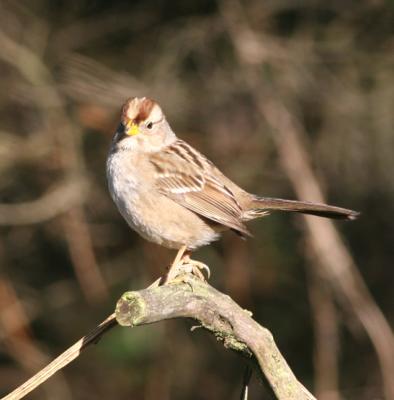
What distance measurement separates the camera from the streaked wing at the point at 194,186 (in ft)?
14.5

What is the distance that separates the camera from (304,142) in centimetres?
650

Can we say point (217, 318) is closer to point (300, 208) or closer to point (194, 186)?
point (300, 208)

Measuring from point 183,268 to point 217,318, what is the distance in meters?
0.81

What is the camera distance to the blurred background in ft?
20.3

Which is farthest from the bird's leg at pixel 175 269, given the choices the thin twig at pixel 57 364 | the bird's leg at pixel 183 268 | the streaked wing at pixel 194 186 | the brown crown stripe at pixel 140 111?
the thin twig at pixel 57 364

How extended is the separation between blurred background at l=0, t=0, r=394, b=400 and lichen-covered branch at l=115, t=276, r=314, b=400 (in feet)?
10.0

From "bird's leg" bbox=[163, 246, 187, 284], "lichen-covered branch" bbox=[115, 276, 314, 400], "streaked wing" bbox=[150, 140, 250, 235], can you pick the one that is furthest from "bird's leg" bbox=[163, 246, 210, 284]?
"lichen-covered branch" bbox=[115, 276, 314, 400]

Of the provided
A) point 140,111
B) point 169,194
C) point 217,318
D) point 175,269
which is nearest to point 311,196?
point 169,194

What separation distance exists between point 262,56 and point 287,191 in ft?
3.54

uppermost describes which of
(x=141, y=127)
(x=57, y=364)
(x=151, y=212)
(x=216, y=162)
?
(x=141, y=127)

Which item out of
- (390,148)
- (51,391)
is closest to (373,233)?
(390,148)

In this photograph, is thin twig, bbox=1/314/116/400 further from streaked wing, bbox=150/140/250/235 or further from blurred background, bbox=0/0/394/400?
blurred background, bbox=0/0/394/400

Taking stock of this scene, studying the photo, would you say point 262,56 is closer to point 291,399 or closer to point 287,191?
point 287,191

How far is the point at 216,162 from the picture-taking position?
6797 millimetres
